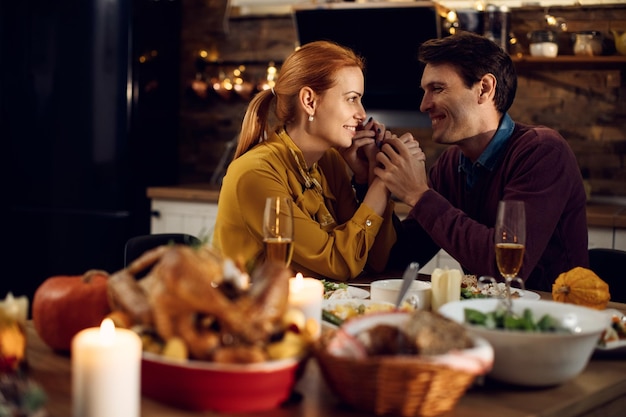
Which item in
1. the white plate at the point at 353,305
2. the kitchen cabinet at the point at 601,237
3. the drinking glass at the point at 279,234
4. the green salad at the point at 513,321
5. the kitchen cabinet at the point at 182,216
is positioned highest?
the drinking glass at the point at 279,234

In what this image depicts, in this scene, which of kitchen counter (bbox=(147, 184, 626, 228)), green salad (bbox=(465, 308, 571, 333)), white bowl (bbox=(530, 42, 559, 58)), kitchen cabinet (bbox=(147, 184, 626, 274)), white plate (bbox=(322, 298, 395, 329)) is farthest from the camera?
kitchen cabinet (bbox=(147, 184, 626, 274))

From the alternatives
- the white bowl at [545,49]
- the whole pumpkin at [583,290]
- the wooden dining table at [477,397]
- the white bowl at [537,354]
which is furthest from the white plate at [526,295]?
the white bowl at [545,49]

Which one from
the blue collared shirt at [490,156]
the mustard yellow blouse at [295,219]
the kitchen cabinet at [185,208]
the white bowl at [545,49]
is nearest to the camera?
the mustard yellow blouse at [295,219]

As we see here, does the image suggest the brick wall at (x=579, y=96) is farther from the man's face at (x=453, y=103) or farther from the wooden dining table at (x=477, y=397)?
the wooden dining table at (x=477, y=397)

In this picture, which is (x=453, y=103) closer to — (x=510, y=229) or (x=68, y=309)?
(x=510, y=229)

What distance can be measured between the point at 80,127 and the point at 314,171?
253cm

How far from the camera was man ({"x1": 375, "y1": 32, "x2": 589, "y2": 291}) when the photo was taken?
7.54ft

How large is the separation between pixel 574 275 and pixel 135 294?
933 millimetres

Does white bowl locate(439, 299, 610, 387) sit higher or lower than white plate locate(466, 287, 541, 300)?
higher

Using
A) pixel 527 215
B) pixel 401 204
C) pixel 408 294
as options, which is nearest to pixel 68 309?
pixel 408 294

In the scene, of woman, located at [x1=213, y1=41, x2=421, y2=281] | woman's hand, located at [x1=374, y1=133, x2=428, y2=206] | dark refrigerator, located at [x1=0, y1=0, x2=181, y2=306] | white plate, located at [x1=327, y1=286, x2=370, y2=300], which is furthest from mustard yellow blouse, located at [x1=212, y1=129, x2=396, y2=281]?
dark refrigerator, located at [x1=0, y1=0, x2=181, y2=306]

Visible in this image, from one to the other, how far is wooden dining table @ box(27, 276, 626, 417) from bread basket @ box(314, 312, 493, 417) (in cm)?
4

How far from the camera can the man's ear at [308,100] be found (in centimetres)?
243

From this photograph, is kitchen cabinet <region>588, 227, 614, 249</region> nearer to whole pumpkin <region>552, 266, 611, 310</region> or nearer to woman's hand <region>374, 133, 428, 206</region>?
woman's hand <region>374, 133, 428, 206</region>
